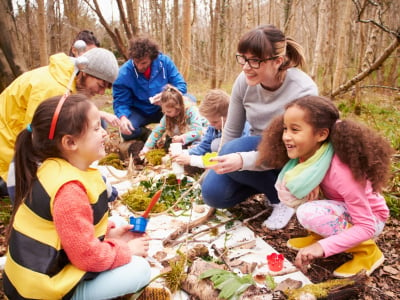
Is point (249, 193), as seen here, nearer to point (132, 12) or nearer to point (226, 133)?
point (226, 133)

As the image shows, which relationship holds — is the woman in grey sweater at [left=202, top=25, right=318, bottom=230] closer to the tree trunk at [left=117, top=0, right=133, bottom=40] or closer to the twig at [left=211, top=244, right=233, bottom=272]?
the twig at [left=211, top=244, right=233, bottom=272]

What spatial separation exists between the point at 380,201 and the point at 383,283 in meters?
0.42

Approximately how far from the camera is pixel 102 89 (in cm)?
250

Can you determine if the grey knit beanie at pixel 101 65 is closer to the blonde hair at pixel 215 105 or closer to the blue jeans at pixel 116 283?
the blonde hair at pixel 215 105

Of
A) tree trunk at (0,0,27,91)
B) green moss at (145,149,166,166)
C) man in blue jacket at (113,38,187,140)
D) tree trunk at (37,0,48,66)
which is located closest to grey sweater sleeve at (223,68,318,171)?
green moss at (145,149,166,166)

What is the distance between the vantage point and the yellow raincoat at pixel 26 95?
227 centimetres

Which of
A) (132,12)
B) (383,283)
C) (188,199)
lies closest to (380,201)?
(383,283)

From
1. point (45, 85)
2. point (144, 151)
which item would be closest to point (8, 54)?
point (144, 151)

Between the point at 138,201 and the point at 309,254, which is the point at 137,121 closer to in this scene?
the point at 138,201

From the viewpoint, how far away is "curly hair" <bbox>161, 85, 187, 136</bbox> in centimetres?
368

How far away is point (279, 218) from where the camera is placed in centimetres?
228

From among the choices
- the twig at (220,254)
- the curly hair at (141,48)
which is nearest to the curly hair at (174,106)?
the curly hair at (141,48)

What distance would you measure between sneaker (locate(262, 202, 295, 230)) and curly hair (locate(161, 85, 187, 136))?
1.82 m

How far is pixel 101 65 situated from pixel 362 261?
203 cm
